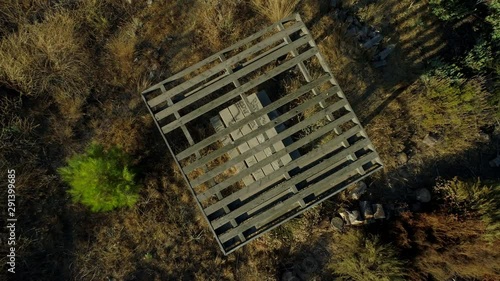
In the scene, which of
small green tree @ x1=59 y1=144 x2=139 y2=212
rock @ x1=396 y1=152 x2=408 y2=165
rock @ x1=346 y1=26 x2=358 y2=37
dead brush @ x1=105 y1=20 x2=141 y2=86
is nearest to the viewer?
small green tree @ x1=59 y1=144 x2=139 y2=212


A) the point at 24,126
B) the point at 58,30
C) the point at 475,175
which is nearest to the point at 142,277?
the point at 24,126

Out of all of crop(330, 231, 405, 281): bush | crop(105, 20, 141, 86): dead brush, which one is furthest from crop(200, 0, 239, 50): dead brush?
crop(330, 231, 405, 281): bush

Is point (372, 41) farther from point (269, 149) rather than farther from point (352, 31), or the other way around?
point (269, 149)

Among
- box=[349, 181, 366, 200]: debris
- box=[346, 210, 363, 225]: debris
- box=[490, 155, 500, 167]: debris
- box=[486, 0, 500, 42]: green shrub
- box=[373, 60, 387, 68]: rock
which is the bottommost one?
box=[490, 155, 500, 167]: debris

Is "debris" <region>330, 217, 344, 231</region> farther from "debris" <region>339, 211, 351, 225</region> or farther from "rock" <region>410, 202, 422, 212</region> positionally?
"rock" <region>410, 202, 422, 212</region>

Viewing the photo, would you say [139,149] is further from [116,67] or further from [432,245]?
[432,245]

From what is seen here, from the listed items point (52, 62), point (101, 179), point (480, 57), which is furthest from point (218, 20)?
point (480, 57)
